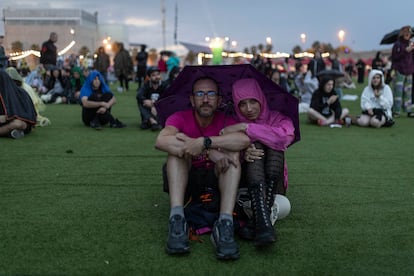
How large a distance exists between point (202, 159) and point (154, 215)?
591 millimetres

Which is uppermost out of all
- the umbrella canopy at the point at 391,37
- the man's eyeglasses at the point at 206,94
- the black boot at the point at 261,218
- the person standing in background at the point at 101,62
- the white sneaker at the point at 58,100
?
the umbrella canopy at the point at 391,37

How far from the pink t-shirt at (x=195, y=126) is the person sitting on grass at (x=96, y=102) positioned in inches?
214

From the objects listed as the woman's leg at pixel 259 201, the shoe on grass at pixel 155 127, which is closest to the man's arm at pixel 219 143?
the woman's leg at pixel 259 201

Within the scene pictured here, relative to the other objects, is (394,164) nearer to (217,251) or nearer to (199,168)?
(199,168)

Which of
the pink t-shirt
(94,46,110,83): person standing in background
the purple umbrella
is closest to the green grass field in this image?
the pink t-shirt

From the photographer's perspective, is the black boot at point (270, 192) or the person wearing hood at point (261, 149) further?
the black boot at point (270, 192)

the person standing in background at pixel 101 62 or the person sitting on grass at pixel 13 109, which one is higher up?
the person standing in background at pixel 101 62

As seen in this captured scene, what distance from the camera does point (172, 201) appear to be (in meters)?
3.27

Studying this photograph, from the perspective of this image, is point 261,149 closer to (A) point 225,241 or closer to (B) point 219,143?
(B) point 219,143

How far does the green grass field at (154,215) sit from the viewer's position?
2.85m

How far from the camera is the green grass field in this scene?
2848 millimetres

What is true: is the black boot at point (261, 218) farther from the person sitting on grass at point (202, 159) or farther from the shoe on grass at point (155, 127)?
the shoe on grass at point (155, 127)

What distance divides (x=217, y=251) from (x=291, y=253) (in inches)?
18.0

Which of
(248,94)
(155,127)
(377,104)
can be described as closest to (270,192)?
(248,94)
